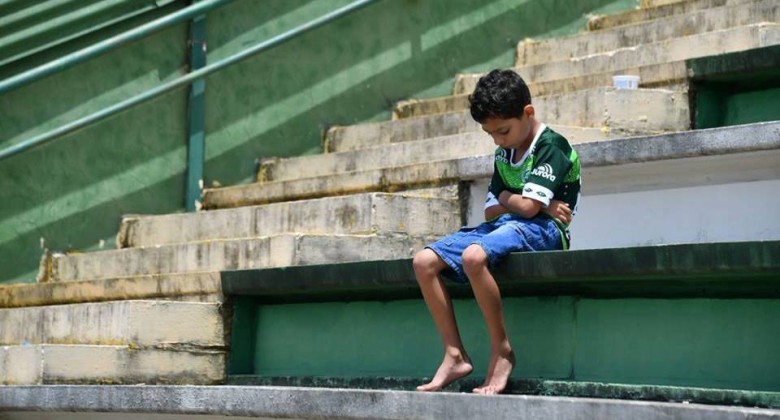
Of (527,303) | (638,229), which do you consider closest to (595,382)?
(527,303)

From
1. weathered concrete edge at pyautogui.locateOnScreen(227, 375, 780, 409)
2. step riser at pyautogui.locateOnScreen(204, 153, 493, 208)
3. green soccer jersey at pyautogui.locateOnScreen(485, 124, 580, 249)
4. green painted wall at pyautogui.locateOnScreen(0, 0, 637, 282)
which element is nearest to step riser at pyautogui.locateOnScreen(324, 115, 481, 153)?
green painted wall at pyautogui.locateOnScreen(0, 0, 637, 282)

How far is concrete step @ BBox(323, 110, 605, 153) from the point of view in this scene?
8227 millimetres

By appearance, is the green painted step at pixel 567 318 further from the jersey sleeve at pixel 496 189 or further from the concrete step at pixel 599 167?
the concrete step at pixel 599 167

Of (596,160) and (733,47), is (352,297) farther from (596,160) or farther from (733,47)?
(733,47)

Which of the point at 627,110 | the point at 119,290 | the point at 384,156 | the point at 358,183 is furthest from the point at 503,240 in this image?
the point at 384,156

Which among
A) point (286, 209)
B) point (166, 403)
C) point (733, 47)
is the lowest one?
point (166, 403)

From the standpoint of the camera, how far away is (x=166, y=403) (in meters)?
6.26

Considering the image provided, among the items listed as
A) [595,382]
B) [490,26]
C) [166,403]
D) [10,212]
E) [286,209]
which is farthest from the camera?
[490,26]

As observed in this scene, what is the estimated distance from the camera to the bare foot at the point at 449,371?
5.54 metres

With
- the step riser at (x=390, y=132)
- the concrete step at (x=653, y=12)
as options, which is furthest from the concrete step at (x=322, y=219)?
the concrete step at (x=653, y=12)

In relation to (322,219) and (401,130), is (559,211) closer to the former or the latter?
(322,219)

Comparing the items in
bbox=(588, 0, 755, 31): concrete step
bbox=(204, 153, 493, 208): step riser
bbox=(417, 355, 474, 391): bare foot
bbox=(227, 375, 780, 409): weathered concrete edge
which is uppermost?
bbox=(588, 0, 755, 31): concrete step

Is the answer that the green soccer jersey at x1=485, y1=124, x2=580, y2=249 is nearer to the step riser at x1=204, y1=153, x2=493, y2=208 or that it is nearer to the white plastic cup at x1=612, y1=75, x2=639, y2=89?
the step riser at x1=204, y1=153, x2=493, y2=208

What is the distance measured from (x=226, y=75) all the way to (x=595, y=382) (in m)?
4.03
